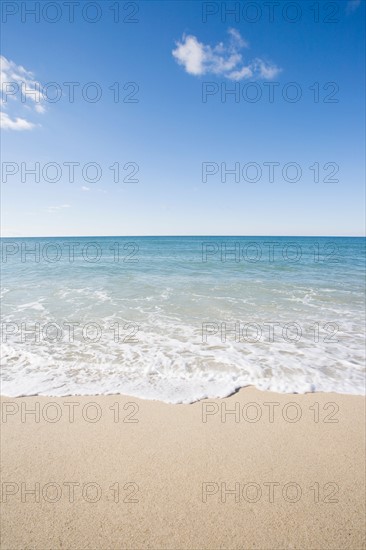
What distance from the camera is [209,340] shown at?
21.7ft

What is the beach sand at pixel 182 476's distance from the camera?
2281mm

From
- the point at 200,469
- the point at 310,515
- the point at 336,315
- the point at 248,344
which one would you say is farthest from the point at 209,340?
the point at 336,315

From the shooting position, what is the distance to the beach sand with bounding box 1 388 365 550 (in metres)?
2.28

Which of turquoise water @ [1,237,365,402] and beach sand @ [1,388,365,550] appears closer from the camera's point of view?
beach sand @ [1,388,365,550]

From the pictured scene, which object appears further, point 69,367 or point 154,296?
point 154,296

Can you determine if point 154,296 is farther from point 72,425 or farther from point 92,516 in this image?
point 92,516

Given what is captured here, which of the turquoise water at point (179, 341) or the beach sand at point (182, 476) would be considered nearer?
the beach sand at point (182, 476)

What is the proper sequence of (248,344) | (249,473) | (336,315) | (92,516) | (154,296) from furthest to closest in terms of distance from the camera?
(154,296) < (336,315) < (248,344) < (249,473) < (92,516)

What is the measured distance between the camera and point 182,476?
2.79 metres

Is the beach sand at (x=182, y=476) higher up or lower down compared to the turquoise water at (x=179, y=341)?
lower down

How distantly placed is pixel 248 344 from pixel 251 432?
3017 mm

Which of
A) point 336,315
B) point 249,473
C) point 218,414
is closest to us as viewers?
point 249,473

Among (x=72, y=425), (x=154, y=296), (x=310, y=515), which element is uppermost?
(x=154, y=296)

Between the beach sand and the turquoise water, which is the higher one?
the turquoise water
